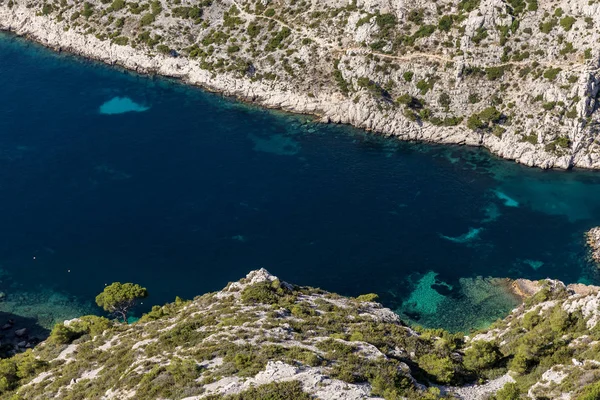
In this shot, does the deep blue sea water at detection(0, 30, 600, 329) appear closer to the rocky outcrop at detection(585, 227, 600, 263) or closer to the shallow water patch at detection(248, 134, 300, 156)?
the shallow water patch at detection(248, 134, 300, 156)

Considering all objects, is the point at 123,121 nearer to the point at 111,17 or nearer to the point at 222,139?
the point at 222,139

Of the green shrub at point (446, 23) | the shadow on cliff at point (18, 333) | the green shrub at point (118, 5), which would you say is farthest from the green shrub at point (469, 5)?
the shadow on cliff at point (18, 333)

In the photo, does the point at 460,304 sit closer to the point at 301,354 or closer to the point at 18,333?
the point at 301,354

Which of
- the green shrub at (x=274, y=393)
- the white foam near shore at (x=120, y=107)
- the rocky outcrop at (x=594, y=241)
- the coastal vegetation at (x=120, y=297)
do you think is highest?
the green shrub at (x=274, y=393)

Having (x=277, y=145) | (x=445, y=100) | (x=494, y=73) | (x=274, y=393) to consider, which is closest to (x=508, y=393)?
(x=274, y=393)

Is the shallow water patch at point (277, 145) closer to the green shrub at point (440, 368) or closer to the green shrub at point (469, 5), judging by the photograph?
the green shrub at point (469, 5)

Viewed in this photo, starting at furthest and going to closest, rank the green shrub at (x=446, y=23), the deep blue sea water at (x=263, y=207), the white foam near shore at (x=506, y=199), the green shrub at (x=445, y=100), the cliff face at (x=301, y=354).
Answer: the green shrub at (x=446, y=23)
the green shrub at (x=445, y=100)
the white foam near shore at (x=506, y=199)
the deep blue sea water at (x=263, y=207)
the cliff face at (x=301, y=354)
